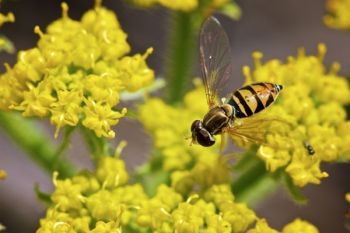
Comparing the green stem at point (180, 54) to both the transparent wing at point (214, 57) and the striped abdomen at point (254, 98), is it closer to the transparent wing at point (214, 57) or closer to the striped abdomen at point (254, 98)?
the transparent wing at point (214, 57)

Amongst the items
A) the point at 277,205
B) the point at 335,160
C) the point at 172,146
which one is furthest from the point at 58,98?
the point at 277,205

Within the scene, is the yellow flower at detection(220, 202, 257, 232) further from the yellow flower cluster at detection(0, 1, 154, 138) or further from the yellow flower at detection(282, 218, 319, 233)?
the yellow flower cluster at detection(0, 1, 154, 138)

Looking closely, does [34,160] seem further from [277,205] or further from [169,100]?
[277,205]

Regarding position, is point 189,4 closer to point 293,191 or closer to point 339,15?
point 339,15

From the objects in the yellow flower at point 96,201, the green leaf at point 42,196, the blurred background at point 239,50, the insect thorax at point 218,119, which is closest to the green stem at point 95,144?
the yellow flower at point 96,201

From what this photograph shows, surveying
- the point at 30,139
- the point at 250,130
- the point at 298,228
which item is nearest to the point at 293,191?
Answer: the point at 298,228

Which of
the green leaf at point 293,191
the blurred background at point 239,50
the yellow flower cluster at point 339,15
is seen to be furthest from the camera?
the blurred background at point 239,50
